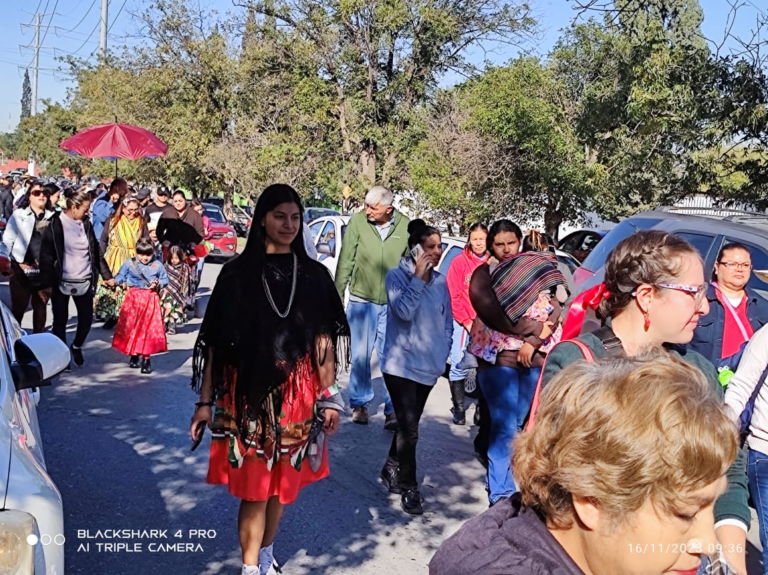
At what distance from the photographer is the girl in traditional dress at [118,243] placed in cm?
1130

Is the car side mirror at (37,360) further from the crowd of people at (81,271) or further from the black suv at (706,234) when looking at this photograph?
the crowd of people at (81,271)

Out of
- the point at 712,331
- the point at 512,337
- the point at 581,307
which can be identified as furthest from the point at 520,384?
the point at 581,307

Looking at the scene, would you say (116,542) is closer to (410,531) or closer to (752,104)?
(410,531)

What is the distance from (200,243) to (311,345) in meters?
8.72

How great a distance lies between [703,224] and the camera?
707 cm

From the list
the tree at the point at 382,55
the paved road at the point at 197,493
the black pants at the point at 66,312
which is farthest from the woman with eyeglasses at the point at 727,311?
the tree at the point at 382,55

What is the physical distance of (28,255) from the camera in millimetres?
8820

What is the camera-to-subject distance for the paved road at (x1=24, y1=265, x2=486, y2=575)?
4762mm

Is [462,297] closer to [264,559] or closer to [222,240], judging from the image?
[264,559]

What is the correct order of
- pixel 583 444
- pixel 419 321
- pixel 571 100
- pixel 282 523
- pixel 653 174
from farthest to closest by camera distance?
pixel 571 100 < pixel 653 174 < pixel 419 321 < pixel 282 523 < pixel 583 444

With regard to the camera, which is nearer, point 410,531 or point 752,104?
point 410,531

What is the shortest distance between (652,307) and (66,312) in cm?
734

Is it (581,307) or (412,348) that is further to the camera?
(412,348)

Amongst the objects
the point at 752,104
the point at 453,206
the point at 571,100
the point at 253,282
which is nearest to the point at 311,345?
the point at 253,282
